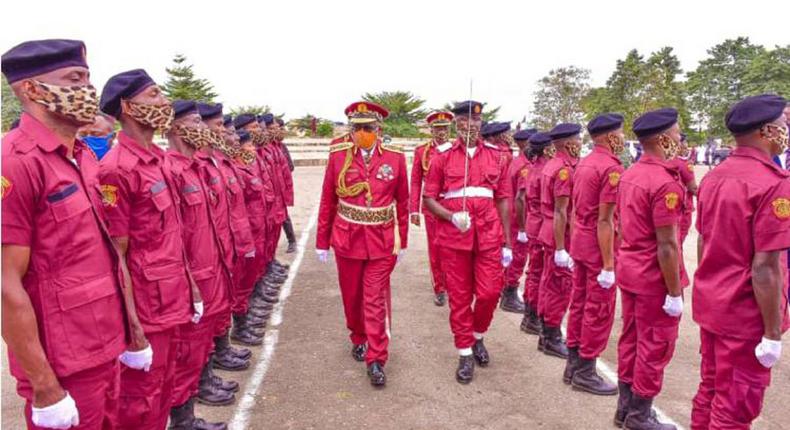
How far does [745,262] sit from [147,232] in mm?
3437

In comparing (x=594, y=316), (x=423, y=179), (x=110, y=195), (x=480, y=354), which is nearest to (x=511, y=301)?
(x=423, y=179)

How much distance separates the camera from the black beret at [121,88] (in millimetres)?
3361

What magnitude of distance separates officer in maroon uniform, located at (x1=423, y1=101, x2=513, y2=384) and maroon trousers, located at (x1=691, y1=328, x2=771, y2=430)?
2.05 meters

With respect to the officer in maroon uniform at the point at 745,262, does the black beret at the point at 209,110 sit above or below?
above

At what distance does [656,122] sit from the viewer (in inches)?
160

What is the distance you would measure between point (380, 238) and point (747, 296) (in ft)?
9.38

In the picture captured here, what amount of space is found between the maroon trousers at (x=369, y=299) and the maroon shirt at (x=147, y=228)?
1904 mm

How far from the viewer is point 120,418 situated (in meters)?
3.12

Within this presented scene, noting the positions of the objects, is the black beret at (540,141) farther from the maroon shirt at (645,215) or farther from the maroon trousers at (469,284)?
the maroon shirt at (645,215)

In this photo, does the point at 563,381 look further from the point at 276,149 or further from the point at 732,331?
the point at 276,149

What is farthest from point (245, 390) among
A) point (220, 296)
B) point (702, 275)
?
point (702, 275)

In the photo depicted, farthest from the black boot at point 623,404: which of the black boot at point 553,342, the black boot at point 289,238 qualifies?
the black boot at point 289,238

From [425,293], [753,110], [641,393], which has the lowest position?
[425,293]

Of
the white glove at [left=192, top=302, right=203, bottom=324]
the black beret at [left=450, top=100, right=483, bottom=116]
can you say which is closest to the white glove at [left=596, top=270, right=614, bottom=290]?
the black beret at [left=450, top=100, right=483, bottom=116]
